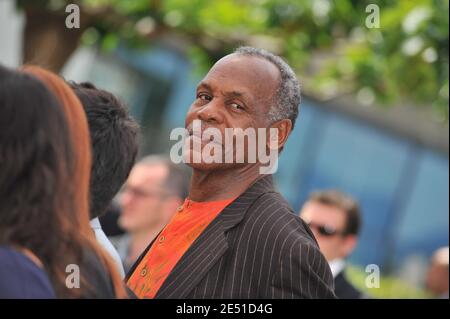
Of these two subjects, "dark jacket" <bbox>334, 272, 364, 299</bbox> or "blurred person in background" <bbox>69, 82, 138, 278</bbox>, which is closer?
"blurred person in background" <bbox>69, 82, 138, 278</bbox>

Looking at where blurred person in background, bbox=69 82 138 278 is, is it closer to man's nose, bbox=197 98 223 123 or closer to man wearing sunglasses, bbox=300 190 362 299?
man's nose, bbox=197 98 223 123

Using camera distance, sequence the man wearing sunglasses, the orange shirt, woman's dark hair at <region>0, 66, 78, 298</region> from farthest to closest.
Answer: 1. the man wearing sunglasses
2. the orange shirt
3. woman's dark hair at <region>0, 66, 78, 298</region>

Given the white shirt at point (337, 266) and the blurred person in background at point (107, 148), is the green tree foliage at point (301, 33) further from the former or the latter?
the blurred person in background at point (107, 148)

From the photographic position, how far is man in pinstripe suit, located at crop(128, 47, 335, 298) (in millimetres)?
2781

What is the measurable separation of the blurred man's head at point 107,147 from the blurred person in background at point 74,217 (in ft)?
2.08

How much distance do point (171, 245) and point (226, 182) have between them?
10.3 inches

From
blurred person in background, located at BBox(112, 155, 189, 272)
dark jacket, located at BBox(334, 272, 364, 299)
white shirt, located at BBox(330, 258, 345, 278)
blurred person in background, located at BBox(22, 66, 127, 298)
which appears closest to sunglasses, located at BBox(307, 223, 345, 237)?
white shirt, located at BBox(330, 258, 345, 278)

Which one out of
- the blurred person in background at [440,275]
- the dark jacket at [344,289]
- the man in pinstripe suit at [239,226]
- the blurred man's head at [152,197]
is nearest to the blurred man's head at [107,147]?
the man in pinstripe suit at [239,226]

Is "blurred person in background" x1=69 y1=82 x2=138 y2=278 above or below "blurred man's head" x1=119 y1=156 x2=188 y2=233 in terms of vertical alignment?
above

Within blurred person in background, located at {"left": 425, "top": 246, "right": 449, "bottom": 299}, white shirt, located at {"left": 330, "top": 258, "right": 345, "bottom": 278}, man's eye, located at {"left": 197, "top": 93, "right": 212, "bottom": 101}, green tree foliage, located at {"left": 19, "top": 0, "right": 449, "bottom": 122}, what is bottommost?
blurred person in background, located at {"left": 425, "top": 246, "right": 449, "bottom": 299}

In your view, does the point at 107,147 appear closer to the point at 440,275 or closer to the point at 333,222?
the point at 333,222

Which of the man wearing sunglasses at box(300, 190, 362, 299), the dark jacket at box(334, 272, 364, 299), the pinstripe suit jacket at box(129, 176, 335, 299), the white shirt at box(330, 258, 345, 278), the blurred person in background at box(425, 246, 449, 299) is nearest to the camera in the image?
the pinstripe suit jacket at box(129, 176, 335, 299)

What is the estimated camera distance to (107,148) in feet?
10.1
